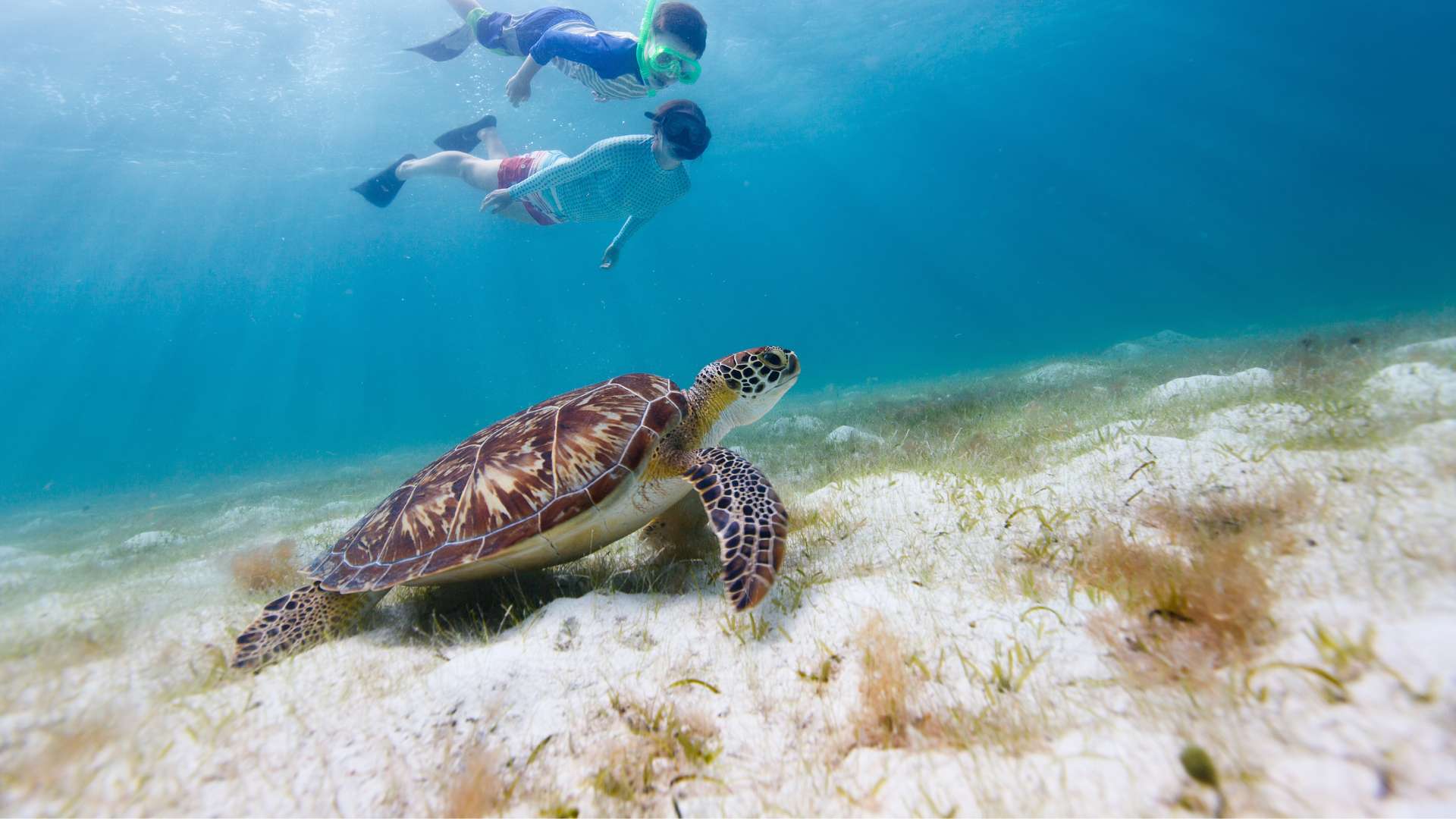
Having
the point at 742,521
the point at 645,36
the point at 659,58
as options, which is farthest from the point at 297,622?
the point at 645,36

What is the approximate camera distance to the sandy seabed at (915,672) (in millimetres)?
1198

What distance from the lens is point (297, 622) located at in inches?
110

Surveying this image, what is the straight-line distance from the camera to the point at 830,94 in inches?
1463

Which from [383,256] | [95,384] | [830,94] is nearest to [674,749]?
[830,94]

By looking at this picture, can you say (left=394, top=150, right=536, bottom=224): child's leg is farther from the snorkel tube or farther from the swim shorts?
the snorkel tube

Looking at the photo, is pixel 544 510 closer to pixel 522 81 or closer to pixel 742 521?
pixel 742 521

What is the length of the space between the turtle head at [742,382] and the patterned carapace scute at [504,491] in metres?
0.35

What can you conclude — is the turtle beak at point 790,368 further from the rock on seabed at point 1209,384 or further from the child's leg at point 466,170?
the child's leg at point 466,170

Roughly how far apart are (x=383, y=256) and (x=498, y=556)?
240ft

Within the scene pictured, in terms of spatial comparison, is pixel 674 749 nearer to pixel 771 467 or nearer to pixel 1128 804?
pixel 1128 804

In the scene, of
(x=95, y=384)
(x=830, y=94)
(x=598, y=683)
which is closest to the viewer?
(x=598, y=683)

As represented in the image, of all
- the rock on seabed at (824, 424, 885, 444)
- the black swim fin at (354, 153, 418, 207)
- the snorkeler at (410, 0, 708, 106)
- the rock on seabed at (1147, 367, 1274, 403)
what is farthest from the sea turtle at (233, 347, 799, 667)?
the black swim fin at (354, 153, 418, 207)

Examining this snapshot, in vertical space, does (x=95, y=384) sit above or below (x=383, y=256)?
below

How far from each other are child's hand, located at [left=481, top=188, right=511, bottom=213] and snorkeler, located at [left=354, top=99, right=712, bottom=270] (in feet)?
0.05
